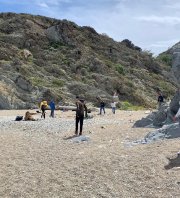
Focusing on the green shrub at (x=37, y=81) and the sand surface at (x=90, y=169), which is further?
the green shrub at (x=37, y=81)

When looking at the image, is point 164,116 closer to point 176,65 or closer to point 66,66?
point 176,65

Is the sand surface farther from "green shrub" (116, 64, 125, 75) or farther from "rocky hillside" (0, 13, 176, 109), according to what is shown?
"green shrub" (116, 64, 125, 75)

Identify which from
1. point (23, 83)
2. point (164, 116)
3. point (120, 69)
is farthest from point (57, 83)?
point (164, 116)

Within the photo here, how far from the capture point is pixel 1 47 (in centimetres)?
6294

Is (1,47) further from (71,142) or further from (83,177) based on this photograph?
(83,177)

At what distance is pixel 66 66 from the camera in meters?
66.5

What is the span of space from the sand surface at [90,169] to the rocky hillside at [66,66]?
28.6 meters

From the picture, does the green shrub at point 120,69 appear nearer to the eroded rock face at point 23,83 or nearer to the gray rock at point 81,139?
the eroded rock face at point 23,83

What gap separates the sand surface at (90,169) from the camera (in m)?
11.7

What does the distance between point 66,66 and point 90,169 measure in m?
53.2

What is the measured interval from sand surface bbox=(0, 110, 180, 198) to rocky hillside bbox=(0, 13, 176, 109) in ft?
93.8

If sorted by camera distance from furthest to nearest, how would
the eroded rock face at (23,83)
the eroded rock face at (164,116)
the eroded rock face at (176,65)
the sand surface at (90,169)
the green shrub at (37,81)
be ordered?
the green shrub at (37,81) → the eroded rock face at (23,83) → the eroded rock face at (164,116) → the eroded rock face at (176,65) → the sand surface at (90,169)

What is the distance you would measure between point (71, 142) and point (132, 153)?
468 centimetres

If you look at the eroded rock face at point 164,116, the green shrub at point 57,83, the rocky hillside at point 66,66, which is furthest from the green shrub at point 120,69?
the eroded rock face at point 164,116
